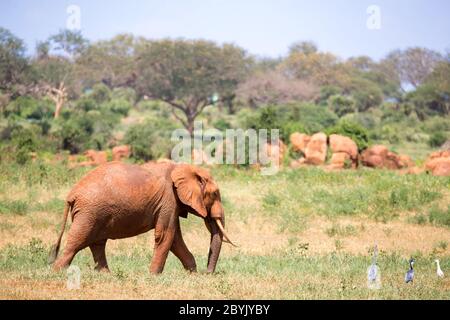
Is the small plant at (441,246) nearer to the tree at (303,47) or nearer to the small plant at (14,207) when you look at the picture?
the small plant at (14,207)

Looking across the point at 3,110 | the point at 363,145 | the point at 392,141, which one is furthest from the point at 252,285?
the point at 3,110

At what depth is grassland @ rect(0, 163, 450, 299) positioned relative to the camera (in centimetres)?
985

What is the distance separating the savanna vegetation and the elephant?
436mm

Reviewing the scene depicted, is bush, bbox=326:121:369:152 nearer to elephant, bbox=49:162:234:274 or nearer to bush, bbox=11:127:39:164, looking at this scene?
bush, bbox=11:127:39:164

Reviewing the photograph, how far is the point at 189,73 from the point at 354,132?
17.8m

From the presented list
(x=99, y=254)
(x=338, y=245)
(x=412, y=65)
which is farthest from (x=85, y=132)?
(x=412, y=65)

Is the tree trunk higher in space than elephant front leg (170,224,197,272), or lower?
higher

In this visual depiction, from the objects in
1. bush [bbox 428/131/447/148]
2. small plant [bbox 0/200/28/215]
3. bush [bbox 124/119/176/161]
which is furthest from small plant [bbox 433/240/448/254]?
bush [bbox 428/131/447/148]

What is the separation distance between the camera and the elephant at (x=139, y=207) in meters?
10.9

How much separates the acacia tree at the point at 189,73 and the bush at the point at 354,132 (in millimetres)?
15029

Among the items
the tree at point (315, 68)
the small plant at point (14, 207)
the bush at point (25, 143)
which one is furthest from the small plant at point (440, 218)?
the tree at point (315, 68)

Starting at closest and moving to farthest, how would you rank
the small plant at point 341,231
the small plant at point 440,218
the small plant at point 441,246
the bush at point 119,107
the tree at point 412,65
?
1. the small plant at point 441,246
2. the small plant at point 341,231
3. the small plant at point 440,218
4. the bush at point 119,107
5. the tree at point 412,65
